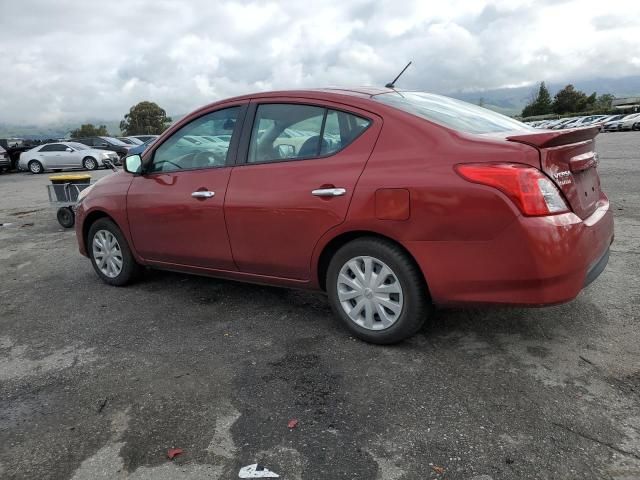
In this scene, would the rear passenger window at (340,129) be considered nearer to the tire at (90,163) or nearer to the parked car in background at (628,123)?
the tire at (90,163)

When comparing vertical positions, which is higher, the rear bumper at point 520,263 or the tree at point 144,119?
the tree at point 144,119

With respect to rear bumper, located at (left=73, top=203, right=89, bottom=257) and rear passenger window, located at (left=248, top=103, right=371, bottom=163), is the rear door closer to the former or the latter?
rear passenger window, located at (left=248, top=103, right=371, bottom=163)

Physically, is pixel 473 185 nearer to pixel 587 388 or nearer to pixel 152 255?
pixel 587 388

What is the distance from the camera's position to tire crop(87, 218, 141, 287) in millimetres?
4914

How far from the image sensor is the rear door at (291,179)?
11.0 feet

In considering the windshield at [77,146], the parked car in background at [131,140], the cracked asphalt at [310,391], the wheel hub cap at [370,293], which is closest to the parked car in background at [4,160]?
the windshield at [77,146]

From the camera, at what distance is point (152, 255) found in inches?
183

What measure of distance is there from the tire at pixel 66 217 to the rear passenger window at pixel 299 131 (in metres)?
5.72

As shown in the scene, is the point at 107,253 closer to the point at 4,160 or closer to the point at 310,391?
the point at 310,391

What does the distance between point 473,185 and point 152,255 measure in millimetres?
2967

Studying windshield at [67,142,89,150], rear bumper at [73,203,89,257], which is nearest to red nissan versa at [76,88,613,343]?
rear bumper at [73,203,89,257]

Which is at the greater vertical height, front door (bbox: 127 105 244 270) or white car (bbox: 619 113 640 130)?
front door (bbox: 127 105 244 270)

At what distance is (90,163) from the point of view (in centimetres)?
2345

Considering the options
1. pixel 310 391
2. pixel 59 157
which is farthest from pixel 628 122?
pixel 310 391
